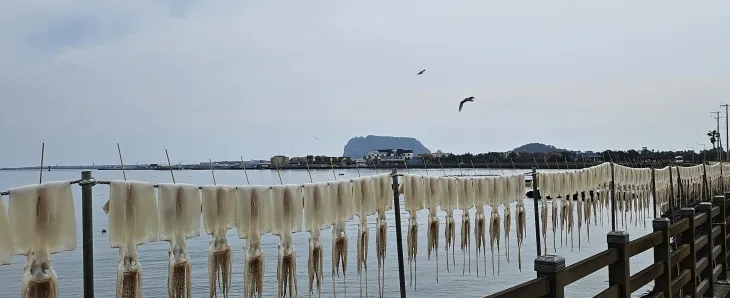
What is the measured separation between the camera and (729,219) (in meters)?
10.7

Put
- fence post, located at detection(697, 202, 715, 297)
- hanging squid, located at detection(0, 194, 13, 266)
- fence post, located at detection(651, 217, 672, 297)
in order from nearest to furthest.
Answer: hanging squid, located at detection(0, 194, 13, 266), fence post, located at detection(651, 217, 672, 297), fence post, located at detection(697, 202, 715, 297)

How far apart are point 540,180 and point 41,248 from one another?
29.4ft

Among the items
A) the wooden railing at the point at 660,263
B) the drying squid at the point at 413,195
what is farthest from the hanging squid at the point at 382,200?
the wooden railing at the point at 660,263

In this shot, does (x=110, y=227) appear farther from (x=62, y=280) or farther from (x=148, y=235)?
(x=62, y=280)

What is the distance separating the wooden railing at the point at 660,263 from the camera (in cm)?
385

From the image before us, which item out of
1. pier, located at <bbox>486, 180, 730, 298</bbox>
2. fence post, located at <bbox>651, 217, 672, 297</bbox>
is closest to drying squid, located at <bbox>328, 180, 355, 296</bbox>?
pier, located at <bbox>486, 180, 730, 298</bbox>

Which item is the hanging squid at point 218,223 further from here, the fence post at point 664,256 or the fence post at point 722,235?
the fence post at point 722,235

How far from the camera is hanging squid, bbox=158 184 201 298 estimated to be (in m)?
5.02

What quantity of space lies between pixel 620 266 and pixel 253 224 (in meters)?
3.23

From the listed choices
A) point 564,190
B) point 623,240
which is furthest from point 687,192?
point 623,240

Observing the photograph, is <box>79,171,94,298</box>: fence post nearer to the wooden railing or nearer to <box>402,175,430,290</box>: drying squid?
the wooden railing

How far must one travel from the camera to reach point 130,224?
475 cm

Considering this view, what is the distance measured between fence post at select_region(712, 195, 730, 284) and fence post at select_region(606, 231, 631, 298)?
528 cm

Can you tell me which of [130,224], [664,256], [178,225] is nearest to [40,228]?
[130,224]
